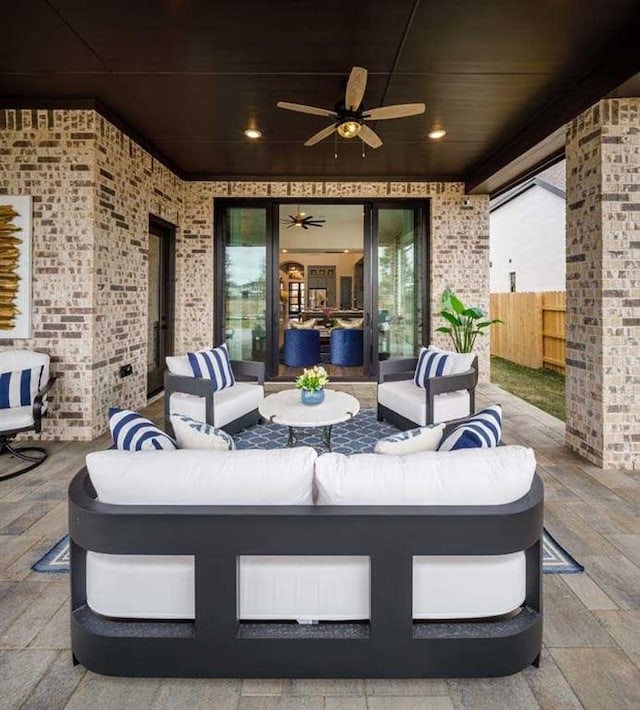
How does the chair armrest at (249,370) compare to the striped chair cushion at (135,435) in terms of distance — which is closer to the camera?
the striped chair cushion at (135,435)

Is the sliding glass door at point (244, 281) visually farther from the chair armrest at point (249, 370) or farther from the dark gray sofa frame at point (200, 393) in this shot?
the dark gray sofa frame at point (200, 393)

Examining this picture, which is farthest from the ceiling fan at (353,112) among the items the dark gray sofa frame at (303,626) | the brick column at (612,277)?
the dark gray sofa frame at (303,626)

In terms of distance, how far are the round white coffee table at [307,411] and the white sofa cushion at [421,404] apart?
0.61 m

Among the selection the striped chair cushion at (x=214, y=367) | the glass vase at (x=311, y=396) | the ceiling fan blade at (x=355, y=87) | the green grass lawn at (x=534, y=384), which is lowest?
the green grass lawn at (x=534, y=384)

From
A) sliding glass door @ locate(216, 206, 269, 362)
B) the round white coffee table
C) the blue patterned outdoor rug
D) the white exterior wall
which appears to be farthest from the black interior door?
the white exterior wall

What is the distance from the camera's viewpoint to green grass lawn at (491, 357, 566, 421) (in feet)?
20.6

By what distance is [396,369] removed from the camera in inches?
212

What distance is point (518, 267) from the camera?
12320 millimetres

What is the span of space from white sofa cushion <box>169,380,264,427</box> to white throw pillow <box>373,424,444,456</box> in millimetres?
2595

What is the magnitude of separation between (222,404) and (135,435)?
7.88 feet

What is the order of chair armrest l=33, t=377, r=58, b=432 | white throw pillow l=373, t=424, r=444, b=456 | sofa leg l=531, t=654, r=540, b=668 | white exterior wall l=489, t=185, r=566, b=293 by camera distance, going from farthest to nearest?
white exterior wall l=489, t=185, r=566, b=293, chair armrest l=33, t=377, r=58, b=432, white throw pillow l=373, t=424, r=444, b=456, sofa leg l=531, t=654, r=540, b=668

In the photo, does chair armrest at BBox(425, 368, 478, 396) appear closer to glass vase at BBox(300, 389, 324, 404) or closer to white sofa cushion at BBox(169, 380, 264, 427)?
glass vase at BBox(300, 389, 324, 404)

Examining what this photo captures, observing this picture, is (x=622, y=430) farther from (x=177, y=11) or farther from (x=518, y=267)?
(x=518, y=267)

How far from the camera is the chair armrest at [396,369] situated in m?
5.30
